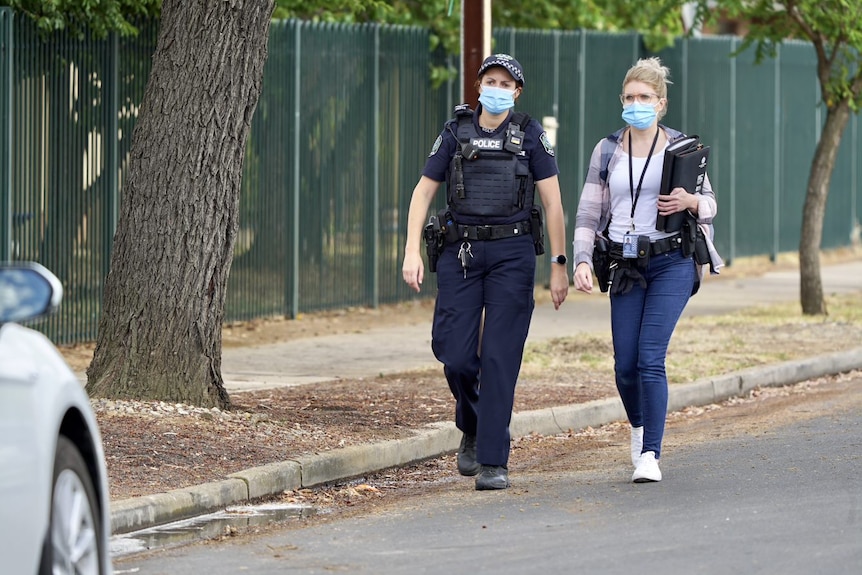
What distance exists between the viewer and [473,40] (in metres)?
10.9

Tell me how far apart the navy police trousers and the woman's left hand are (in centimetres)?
63

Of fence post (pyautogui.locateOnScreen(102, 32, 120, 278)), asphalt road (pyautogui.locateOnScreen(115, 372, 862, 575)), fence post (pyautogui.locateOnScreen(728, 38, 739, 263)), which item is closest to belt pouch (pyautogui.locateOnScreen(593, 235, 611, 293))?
asphalt road (pyautogui.locateOnScreen(115, 372, 862, 575))

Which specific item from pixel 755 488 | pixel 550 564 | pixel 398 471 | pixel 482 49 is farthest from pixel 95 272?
pixel 550 564

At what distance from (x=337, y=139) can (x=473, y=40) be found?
561 cm

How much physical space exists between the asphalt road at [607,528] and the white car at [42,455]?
1433 millimetres

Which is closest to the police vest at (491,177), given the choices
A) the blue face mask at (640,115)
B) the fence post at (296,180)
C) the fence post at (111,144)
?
the blue face mask at (640,115)

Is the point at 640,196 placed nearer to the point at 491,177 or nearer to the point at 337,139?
the point at 491,177

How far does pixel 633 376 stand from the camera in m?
8.16

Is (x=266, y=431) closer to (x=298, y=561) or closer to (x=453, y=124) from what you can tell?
(x=453, y=124)

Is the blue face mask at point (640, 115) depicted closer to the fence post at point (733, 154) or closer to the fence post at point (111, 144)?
the fence post at point (111, 144)

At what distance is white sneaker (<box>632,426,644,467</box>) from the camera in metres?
8.16

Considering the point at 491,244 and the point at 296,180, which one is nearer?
the point at 491,244

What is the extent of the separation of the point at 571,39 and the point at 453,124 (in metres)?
11.7

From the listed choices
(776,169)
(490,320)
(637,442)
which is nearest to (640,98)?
(490,320)
